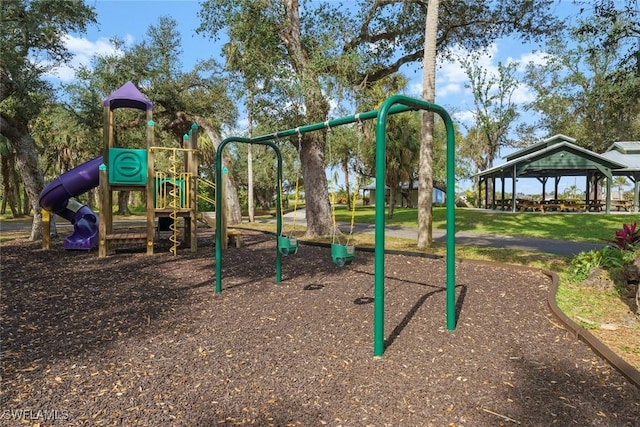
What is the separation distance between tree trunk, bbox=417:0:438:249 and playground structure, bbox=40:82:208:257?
17.9 ft

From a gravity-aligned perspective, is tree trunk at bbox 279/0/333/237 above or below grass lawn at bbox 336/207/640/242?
above

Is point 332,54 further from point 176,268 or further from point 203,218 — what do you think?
point 176,268

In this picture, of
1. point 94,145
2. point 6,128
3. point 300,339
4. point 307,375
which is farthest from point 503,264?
point 94,145

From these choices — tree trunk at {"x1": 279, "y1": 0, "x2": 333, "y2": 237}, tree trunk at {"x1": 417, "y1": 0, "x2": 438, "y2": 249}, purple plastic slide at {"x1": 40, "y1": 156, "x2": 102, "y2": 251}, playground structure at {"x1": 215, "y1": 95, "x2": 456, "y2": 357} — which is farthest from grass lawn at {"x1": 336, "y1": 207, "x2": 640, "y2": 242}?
purple plastic slide at {"x1": 40, "y1": 156, "x2": 102, "y2": 251}

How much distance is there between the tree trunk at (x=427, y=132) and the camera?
9281 millimetres

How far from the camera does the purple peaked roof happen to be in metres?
9.49

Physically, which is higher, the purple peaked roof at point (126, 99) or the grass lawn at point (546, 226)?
the purple peaked roof at point (126, 99)

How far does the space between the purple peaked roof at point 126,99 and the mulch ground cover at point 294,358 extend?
488 cm

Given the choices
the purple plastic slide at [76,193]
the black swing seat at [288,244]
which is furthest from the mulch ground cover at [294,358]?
the purple plastic slide at [76,193]

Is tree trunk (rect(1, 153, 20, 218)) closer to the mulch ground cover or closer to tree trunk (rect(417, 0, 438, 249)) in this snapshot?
the mulch ground cover

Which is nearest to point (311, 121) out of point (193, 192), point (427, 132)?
point (427, 132)

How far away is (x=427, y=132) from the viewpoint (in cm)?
944

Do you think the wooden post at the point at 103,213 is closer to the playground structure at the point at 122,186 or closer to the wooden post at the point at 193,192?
the playground structure at the point at 122,186

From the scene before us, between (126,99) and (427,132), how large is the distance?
7094 mm
